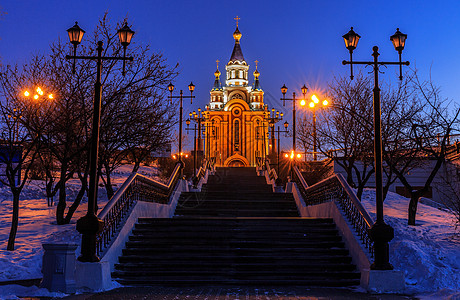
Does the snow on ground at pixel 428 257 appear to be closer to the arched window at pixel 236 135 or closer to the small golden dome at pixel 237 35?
the arched window at pixel 236 135

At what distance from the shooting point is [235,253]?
38.9 feet

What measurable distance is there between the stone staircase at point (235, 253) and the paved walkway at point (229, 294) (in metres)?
0.58

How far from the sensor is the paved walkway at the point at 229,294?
864cm

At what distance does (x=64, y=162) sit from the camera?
1648 cm

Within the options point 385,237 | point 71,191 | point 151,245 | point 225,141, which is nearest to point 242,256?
point 151,245

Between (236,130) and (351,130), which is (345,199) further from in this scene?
(236,130)

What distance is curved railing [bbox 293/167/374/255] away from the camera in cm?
1122

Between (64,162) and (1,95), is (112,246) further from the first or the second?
(1,95)

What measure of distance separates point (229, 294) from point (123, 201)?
5087mm

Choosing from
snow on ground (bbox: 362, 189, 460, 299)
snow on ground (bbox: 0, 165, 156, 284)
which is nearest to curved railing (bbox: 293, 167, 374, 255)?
snow on ground (bbox: 362, 189, 460, 299)

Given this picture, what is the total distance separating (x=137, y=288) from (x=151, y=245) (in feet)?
8.37

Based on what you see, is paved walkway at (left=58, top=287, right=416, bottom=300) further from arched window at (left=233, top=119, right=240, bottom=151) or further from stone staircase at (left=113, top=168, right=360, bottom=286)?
arched window at (left=233, top=119, right=240, bottom=151)

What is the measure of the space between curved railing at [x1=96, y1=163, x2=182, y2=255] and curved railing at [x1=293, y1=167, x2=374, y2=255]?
5.85m

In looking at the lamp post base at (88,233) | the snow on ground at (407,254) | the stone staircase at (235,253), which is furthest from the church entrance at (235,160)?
the lamp post base at (88,233)
